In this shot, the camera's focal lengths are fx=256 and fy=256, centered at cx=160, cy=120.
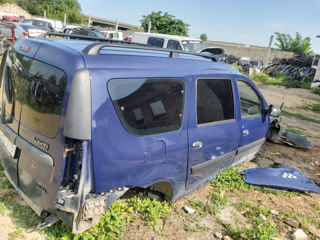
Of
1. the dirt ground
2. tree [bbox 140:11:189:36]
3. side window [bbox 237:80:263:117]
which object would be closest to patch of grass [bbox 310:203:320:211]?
the dirt ground

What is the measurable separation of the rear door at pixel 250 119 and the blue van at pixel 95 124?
88 cm

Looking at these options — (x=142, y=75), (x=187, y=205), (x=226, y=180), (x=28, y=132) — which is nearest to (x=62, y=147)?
(x=28, y=132)

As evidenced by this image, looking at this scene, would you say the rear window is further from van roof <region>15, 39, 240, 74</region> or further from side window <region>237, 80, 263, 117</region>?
side window <region>237, 80, 263, 117</region>

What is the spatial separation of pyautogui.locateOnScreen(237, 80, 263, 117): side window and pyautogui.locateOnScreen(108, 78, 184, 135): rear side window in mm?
1499

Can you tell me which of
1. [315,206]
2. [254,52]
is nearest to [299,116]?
[315,206]

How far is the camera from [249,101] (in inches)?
157

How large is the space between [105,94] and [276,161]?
3.85 metres

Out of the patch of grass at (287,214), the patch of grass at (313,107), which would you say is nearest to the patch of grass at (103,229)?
the patch of grass at (287,214)

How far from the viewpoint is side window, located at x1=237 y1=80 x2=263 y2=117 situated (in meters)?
3.71

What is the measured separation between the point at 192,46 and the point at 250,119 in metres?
8.26

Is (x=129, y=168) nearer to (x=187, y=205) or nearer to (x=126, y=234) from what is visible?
(x=126, y=234)

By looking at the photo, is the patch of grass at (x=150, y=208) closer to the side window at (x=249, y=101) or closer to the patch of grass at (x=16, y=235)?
the patch of grass at (x=16, y=235)

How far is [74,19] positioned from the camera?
58.6m

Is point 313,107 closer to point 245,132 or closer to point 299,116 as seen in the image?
point 299,116
